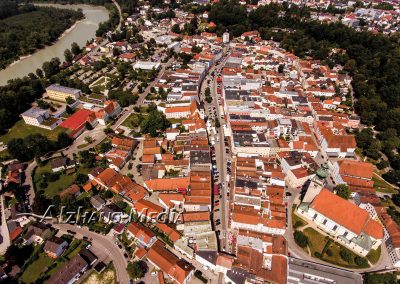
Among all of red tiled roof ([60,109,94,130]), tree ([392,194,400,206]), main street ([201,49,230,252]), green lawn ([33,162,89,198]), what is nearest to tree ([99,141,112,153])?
green lawn ([33,162,89,198])

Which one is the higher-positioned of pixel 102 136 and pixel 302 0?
pixel 302 0

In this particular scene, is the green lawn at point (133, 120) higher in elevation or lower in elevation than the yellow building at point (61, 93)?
lower

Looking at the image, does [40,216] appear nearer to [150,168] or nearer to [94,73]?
[150,168]

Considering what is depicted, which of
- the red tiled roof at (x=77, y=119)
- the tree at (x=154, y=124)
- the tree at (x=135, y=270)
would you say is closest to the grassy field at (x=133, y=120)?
the tree at (x=154, y=124)

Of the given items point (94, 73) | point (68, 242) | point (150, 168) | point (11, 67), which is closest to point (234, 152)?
point (150, 168)

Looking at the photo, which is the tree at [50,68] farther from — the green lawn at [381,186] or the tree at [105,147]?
the green lawn at [381,186]

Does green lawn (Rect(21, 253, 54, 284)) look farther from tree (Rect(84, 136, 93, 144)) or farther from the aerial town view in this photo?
tree (Rect(84, 136, 93, 144))
